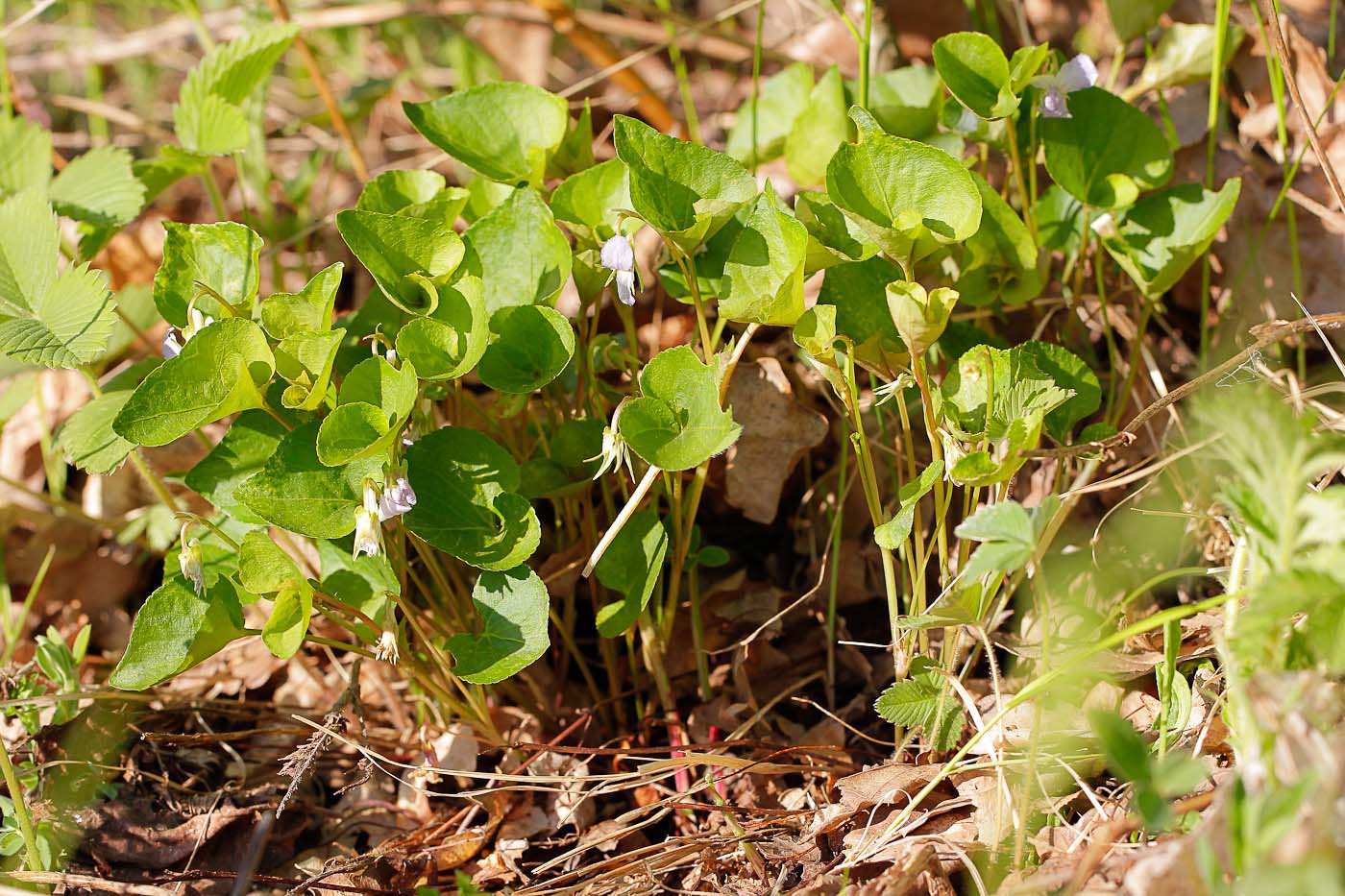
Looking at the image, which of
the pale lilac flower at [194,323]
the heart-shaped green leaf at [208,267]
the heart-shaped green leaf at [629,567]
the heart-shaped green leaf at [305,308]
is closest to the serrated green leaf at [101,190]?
the heart-shaped green leaf at [208,267]

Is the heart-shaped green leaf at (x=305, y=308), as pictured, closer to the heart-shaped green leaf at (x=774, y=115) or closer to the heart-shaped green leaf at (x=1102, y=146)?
the heart-shaped green leaf at (x=774, y=115)

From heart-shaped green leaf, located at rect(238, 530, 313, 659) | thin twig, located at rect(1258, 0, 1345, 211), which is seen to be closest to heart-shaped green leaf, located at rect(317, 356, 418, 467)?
heart-shaped green leaf, located at rect(238, 530, 313, 659)

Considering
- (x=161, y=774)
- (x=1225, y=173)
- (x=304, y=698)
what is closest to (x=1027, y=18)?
(x=1225, y=173)

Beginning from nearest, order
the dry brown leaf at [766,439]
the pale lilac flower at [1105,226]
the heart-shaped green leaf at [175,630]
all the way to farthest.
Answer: the heart-shaped green leaf at [175,630]
the pale lilac flower at [1105,226]
the dry brown leaf at [766,439]

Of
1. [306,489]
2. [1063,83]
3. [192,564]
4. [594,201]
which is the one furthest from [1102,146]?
[192,564]

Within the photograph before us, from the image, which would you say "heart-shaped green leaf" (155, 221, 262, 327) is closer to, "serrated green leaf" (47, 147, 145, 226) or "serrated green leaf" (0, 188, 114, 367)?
"serrated green leaf" (0, 188, 114, 367)

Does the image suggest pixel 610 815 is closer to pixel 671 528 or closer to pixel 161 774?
pixel 671 528
